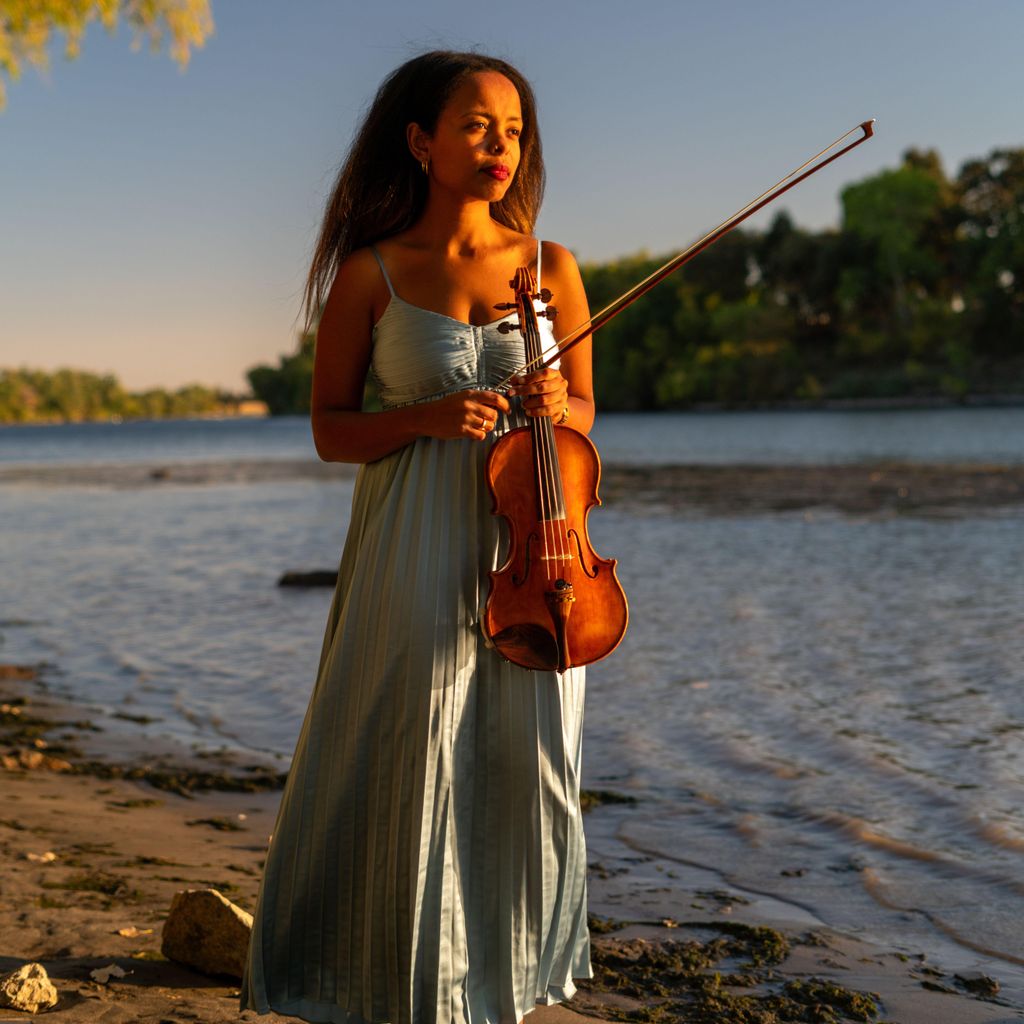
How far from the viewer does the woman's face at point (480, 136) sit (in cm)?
257

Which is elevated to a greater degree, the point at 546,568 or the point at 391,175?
the point at 391,175

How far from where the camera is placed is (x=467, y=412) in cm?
244

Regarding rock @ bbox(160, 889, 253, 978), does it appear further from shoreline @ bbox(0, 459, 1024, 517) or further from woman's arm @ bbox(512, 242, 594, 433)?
shoreline @ bbox(0, 459, 1024, 517)

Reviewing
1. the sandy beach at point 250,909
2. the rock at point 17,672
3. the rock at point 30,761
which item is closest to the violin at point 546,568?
the sandy beach at point 250,909

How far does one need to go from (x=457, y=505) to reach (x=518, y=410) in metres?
0.23

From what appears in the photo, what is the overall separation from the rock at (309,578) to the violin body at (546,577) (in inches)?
497

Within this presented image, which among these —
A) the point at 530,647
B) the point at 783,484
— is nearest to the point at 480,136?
the point at 530,647

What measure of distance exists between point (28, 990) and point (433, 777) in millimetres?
1293

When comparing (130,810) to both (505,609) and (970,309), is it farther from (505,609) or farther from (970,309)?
(970,309)

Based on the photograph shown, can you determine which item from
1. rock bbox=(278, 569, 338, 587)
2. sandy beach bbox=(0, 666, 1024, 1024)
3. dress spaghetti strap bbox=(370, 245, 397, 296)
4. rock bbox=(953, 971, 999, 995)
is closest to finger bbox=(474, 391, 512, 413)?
dress spaghetti strap bbox=(370, 245, 397, 296)

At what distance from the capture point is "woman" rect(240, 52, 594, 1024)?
8.25 feet

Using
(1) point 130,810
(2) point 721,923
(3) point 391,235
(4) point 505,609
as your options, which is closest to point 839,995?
(2) point 721,923

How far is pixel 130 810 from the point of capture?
19.3 feet

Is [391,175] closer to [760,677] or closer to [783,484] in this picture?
[760,677]
